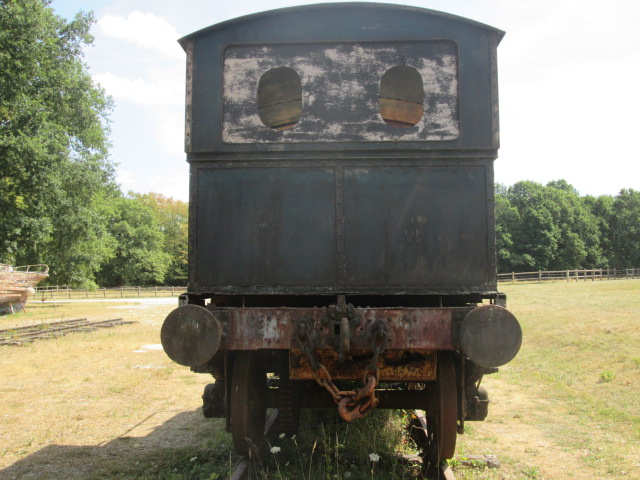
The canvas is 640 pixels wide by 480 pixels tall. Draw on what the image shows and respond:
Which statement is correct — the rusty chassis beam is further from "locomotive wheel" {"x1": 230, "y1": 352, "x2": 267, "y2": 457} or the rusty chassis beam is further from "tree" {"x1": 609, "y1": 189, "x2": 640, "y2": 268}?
"tree" {"x1": 609, "y1": 189, "x2": 640, "y2": 268}

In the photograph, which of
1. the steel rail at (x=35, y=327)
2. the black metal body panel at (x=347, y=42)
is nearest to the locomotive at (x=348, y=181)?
the black metal body panel at (x=347, y=42)

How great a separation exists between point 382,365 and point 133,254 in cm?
5955

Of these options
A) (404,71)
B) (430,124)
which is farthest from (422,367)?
(404,71)

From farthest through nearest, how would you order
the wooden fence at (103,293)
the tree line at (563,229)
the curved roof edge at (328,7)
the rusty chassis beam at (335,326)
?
the tree line at (563,229) < the wooden fence at (103,293) < the curved roof edge at (328,7) < the rusty chassis beam at (335,326)

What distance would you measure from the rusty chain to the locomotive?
262 millimetres

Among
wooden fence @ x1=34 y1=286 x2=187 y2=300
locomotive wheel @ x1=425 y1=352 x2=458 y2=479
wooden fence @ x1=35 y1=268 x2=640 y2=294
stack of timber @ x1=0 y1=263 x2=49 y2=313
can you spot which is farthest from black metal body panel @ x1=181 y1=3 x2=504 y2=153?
wooden fence @ x1=34 y1=286 x2=187 y2=300

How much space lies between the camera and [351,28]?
405 centimetres

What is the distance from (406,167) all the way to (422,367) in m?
1.49

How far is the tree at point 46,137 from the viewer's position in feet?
59.5

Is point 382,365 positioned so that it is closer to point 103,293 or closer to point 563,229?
point 103,293

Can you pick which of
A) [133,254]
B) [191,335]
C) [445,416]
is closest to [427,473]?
[445,416]

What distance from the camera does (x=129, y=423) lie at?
6.00 meters

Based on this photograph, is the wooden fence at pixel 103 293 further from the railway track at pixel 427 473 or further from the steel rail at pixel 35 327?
the railway track at pixel 427 473

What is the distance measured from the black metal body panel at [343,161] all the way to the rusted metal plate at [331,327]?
314mm
